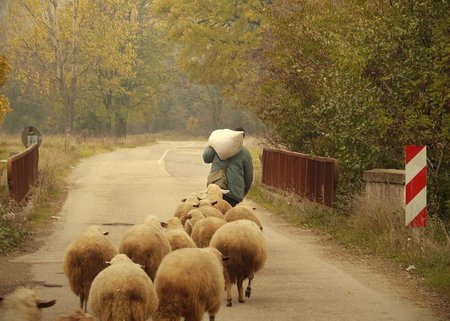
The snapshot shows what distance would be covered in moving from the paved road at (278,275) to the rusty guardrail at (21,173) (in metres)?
1.03

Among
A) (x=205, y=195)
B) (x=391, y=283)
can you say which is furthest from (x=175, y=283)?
(x=205, y=195)

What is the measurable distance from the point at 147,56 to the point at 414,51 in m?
65.8

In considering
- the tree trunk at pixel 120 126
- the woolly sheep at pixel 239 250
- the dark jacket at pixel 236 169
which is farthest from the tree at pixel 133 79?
the woolly sheep at pixel 239 250

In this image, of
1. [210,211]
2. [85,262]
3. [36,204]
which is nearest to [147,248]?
[85,262]

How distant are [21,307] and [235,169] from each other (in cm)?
887

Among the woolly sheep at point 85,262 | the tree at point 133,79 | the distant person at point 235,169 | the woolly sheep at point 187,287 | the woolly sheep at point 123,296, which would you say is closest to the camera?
the woolly sheep at point 123,296

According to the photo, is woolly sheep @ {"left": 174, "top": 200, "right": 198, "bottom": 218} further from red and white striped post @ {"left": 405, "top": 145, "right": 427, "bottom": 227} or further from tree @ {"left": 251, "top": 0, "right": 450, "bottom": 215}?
tree @ {"left": 251, "top": 0, "right": 450, "bottom": 215}

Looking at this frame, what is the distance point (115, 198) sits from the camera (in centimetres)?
2450

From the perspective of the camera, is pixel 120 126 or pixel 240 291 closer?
pixel 240 291

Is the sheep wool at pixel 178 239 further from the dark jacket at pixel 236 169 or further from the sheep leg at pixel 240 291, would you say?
the dark jacket at pixel 236 169

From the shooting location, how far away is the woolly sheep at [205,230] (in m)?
11.7

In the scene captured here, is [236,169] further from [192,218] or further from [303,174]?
[303,174]

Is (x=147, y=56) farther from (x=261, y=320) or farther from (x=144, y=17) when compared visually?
(x=261, y=320)

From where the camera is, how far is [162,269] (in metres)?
8.95
